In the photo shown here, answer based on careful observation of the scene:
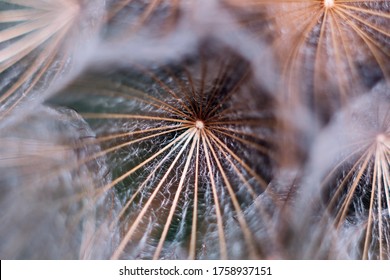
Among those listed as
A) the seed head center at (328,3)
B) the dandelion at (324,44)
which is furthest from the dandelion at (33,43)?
the seed head center at (328,3)

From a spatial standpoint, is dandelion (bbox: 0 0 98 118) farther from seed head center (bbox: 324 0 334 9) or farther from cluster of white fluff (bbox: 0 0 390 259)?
seed head center (bbox: 324 0 334 9)

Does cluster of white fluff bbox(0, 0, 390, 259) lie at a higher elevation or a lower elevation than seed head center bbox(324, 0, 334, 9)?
lower

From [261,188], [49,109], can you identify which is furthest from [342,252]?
[49,109]

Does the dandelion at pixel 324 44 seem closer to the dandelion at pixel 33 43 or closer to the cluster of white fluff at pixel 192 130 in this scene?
the cluster of white fluff at pixel 192 130

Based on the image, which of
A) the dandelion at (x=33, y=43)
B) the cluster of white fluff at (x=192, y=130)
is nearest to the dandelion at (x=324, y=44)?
the cluster of white fluff at (x=192, y=130)

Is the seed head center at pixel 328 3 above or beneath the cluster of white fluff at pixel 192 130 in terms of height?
above

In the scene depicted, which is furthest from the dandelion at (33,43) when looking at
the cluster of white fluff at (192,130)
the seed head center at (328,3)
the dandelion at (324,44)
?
the seed head center at (328,3)

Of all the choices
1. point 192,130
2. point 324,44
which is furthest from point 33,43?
point 324,44

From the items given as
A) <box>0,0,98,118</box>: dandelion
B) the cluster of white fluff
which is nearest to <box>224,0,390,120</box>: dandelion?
the cluster of white fluff

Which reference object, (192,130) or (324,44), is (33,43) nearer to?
(192,130)

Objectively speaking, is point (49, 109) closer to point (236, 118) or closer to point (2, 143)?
point (2, 143)

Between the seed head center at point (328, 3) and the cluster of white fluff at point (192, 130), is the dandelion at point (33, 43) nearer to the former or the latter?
the cluster of white fluff at point (192, 130)

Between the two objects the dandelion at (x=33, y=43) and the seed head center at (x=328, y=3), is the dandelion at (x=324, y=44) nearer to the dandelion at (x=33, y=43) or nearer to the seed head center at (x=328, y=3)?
the seed head center at (x=328, y=3)
